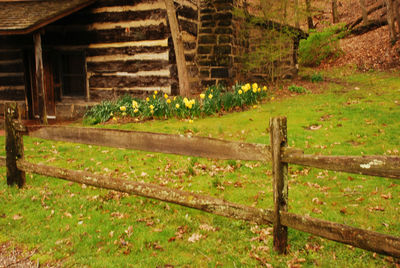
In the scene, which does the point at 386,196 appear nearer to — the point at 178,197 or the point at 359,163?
the point at 359,163

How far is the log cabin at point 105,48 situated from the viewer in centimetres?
1196

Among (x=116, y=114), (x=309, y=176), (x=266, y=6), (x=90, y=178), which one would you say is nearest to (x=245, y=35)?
(x=266, y=6)

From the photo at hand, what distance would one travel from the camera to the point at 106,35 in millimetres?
12688

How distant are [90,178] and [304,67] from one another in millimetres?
19336

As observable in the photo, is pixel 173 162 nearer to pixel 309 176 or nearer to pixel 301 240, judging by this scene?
pixel 309 176

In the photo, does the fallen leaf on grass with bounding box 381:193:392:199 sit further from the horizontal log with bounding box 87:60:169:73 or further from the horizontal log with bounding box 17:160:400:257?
the horizontal log with bounding box 87:60:169:73

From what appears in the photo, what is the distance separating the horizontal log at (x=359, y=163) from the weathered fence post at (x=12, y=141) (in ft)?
13.4

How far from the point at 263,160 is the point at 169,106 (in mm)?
7632

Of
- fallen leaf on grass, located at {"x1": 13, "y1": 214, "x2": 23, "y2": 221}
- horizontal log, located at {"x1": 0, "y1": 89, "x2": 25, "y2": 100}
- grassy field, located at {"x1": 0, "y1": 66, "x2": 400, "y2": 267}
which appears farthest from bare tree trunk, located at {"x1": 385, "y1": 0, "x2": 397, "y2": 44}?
fallen leaf on grass, located at {"x1": 13, "y1": 214, "x2": 23, "y2": 221}

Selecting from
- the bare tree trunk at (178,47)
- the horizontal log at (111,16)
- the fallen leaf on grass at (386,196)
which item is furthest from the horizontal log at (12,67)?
the fallen leaf on grass at (386,196)

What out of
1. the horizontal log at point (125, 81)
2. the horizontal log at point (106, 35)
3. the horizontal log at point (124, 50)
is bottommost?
the horizontal log at point (125, 81)

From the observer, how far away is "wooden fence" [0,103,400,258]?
2995mm

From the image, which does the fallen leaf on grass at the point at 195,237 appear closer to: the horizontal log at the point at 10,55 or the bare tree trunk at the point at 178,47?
the bare tree trunk at the point at 178,47

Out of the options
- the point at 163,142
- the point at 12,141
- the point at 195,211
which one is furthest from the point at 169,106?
the point at 163,142
